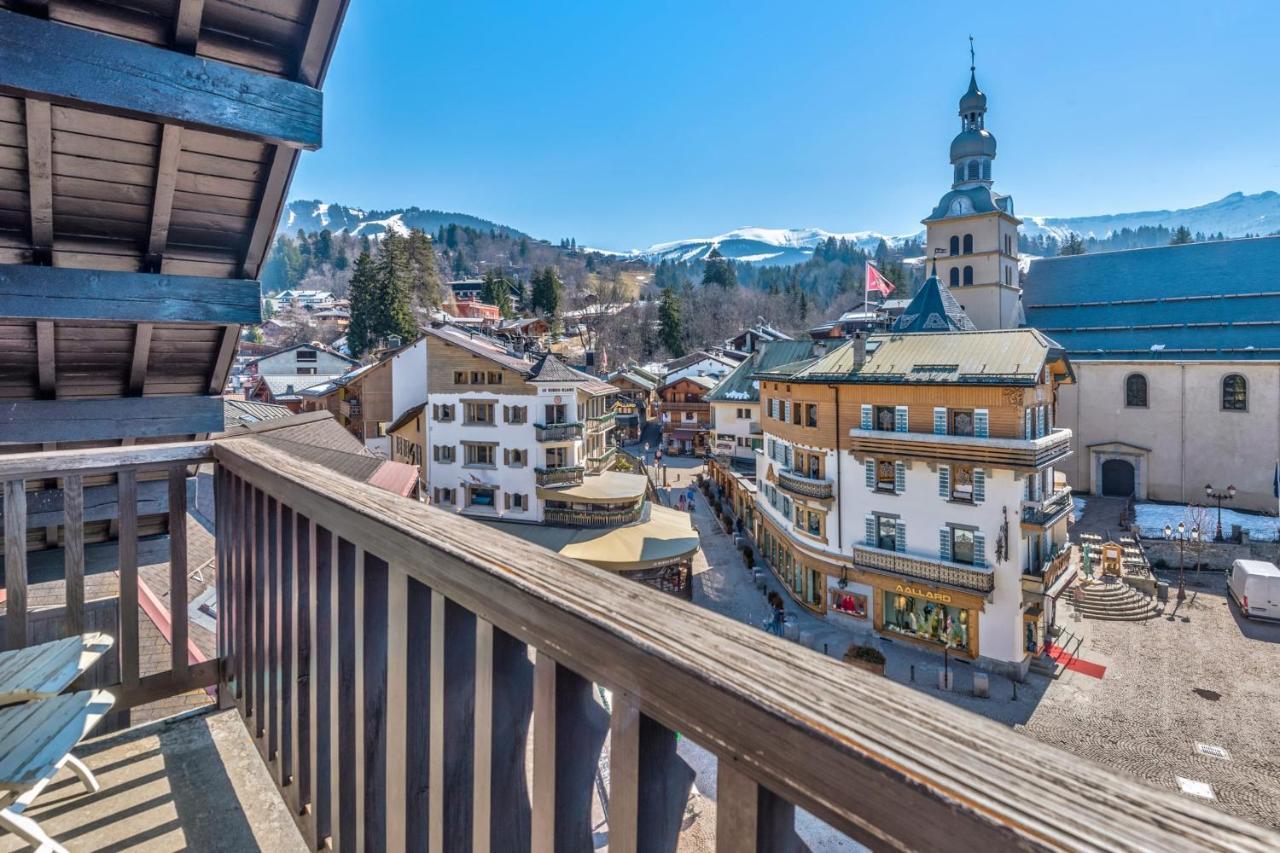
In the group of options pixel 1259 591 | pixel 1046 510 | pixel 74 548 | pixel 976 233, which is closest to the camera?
pixel 74 548

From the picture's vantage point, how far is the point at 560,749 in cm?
99

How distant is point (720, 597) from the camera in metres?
19.8

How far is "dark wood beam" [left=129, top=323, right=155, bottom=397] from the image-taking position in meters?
3.34

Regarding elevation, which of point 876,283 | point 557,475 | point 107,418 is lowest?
point 557,475

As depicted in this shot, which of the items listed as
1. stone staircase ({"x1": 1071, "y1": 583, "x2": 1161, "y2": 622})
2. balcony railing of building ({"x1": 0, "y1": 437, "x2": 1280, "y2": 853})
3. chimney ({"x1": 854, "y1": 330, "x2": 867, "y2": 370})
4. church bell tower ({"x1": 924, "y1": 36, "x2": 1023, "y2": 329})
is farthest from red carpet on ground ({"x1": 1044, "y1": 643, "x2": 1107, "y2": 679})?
church bell tower ({"x1": 924, "y1": 36, "x2": 1023, "y2": 329})

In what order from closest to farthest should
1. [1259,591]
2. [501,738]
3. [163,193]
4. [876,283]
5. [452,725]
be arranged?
[501,738]
[452,725]
[163,193]
[1259,591]
[876,283]

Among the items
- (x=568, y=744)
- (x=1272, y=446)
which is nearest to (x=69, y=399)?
(x=568, y=744)

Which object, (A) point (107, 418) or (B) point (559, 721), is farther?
(A) point (107, 418)

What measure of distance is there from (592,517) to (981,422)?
39.2 feet

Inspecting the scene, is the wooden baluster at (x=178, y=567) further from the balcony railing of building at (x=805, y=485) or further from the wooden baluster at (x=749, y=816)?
the balcony railing of building at (x=805, y=485)

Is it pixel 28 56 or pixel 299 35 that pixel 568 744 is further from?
pixel 299 35

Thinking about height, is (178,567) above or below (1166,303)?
below

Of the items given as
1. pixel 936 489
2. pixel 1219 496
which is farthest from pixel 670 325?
pixel 936 489

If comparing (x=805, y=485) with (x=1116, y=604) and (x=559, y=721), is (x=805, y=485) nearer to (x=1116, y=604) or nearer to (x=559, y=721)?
(x=1116, y=604)
